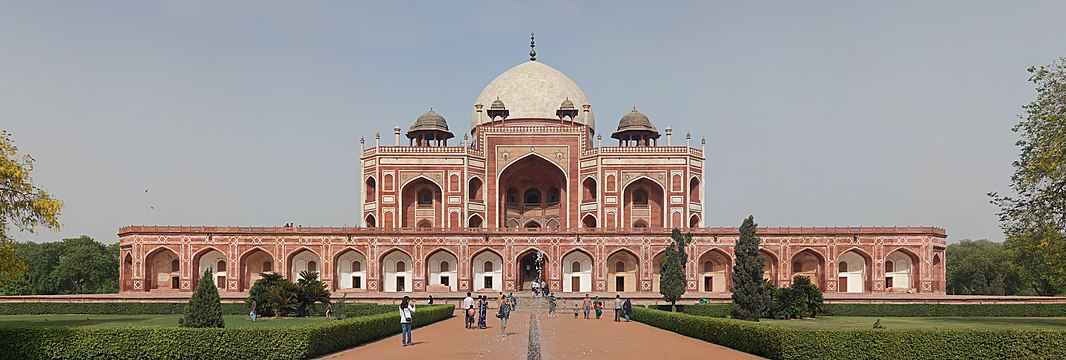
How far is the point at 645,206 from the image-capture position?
50.8 meters

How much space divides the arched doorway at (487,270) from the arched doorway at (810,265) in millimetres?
13816

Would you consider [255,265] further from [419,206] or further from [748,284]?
[748,284]

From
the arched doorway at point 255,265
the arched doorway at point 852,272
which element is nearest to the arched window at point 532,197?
the arched doorway at point 255,265

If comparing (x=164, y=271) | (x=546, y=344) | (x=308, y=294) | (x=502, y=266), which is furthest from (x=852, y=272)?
(x=164, y=271)

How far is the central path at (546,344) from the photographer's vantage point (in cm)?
1642

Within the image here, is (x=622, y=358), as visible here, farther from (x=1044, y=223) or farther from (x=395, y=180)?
(x=395, y=180)

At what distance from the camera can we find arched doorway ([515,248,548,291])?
43.9 m

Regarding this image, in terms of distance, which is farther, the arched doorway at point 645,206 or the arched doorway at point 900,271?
the arched doorway at point 645,206

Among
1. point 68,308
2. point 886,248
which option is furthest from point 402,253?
point 886,248

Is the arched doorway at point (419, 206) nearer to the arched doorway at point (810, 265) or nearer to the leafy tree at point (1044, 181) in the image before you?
the arched doorway at point (810, 265)

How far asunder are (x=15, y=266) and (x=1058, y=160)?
78.4 ft

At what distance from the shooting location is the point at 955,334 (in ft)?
50.5

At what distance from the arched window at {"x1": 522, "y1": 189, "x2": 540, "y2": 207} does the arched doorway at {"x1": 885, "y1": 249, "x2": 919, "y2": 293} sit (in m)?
20.0

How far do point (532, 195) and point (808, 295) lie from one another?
27.7m
